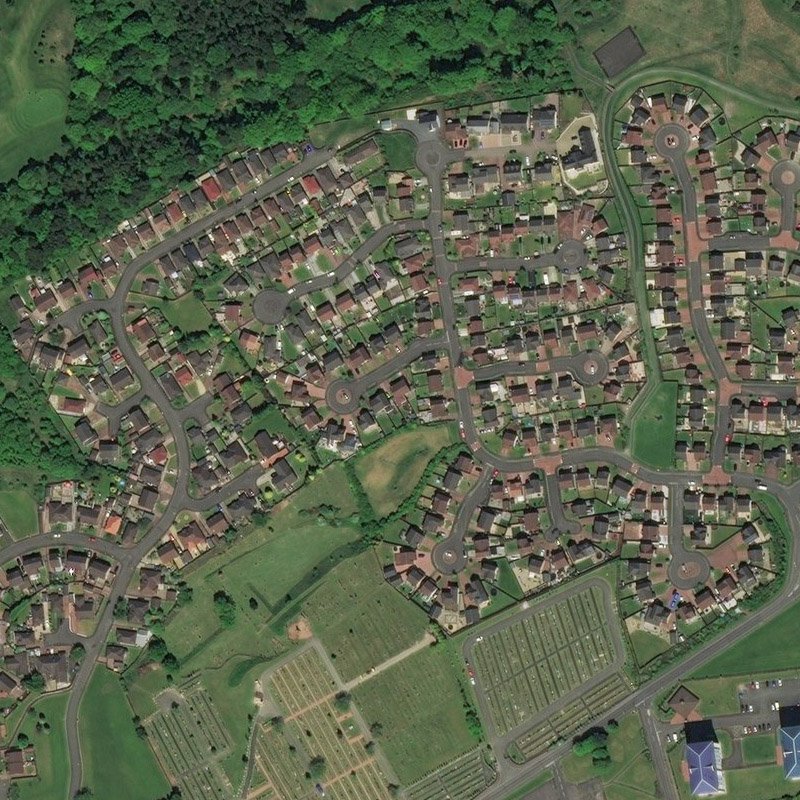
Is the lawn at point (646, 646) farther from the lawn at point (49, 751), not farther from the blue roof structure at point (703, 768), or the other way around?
the lawn at point (49, 751)

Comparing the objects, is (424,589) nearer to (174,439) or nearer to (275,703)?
(275,703)

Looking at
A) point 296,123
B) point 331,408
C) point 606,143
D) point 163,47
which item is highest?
point 163,47

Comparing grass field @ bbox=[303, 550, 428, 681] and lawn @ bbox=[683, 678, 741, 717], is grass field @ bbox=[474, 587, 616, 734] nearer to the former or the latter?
grass field @ bbox=[303, 550, 428, 681]

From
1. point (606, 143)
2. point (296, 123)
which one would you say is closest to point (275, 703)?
point (296, 123)

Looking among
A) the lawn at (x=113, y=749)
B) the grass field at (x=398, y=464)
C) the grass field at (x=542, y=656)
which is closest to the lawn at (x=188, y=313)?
the grass field at (x=398, y=464)

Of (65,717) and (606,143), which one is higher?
(606,143)

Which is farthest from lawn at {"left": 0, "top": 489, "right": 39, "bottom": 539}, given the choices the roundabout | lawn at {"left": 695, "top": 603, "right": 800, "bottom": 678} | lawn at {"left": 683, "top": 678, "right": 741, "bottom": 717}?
lawn at {"left": 695, "top": 603, "right": 800, "bottom": 678}
